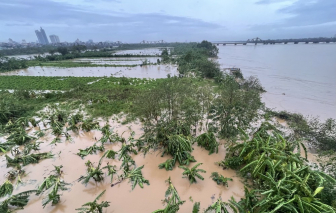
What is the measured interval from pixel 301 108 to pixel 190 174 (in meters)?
13.1

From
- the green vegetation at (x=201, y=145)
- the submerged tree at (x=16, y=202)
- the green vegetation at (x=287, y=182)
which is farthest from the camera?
the submerged tree at (x=16, y=202)

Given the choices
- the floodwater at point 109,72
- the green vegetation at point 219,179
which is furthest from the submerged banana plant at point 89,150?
the floodwater at point 109,72

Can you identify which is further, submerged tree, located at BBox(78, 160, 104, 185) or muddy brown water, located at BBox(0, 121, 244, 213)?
submerged tree, located at BBox(78, 160, 104, 185)

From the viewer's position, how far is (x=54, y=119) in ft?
37.8

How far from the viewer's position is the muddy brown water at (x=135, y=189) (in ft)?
19.4

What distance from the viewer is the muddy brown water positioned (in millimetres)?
5914

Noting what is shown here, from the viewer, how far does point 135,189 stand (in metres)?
6.51

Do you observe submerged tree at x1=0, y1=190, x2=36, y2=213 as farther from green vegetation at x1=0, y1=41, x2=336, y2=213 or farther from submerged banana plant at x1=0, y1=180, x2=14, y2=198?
submerged banana plant at x1=0, y1=180, x2=14, y2=198

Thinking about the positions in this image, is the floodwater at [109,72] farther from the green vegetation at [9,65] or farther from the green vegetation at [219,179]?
the green vegetation at [219,179]

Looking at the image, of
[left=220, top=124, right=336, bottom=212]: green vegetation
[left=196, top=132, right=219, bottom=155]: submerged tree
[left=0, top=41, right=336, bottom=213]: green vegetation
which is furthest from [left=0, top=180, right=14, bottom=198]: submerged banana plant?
[left=220, top=124, right=336, bottom=212]: green vegetation

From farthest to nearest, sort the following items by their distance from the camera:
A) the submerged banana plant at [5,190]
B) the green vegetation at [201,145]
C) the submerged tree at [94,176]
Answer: the submerged tree at [94,176], the submerged banana plant at [5,190], the green vegetation at [201,145]

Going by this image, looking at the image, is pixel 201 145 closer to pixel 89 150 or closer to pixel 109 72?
pixel 89 150

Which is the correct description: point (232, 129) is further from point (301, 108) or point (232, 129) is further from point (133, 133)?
point (301, 108)

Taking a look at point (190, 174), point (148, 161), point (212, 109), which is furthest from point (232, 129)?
point (148, 161)
